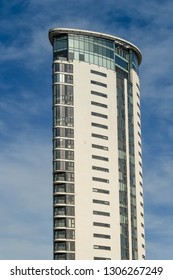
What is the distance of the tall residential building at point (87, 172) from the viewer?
7131 inches

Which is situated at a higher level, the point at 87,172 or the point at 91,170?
the point at 91,170

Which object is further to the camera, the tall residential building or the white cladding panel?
the white cladding panel

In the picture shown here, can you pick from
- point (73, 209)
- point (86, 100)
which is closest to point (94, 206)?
point (73, 209)

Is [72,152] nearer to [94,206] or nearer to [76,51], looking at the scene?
[94,206]

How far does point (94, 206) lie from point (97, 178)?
28.9ft

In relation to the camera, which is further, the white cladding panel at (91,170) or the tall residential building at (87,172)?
the white cladding panel at (91,170)

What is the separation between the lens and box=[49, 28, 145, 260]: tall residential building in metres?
181

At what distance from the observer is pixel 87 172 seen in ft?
615

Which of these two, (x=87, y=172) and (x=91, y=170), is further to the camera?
(x=91, y=170)
